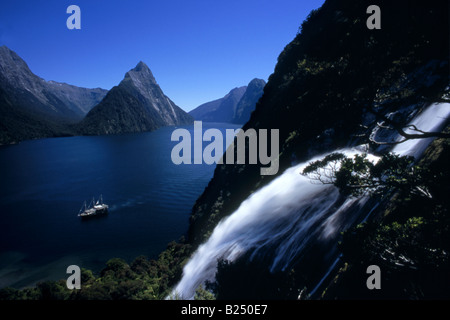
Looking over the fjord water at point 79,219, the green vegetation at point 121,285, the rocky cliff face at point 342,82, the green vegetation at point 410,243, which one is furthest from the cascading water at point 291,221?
the fjord water at point 79,219

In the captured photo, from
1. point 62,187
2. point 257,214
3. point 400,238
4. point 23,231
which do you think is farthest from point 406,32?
point 62,187

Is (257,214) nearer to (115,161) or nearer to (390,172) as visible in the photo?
(390,172)

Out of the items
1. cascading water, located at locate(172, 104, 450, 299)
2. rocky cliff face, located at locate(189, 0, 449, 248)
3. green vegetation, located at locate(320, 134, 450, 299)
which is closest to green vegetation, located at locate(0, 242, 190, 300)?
cascading water, located at locate(172, 104, 450, 299)

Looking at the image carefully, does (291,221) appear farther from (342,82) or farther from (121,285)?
(121,285)

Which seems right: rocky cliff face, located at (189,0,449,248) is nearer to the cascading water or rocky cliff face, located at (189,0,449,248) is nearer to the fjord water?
the cascading water

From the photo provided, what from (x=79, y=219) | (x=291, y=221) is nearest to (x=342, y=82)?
(x=291, y=221)

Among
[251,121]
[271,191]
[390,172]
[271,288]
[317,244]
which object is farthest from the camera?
[251,121]
